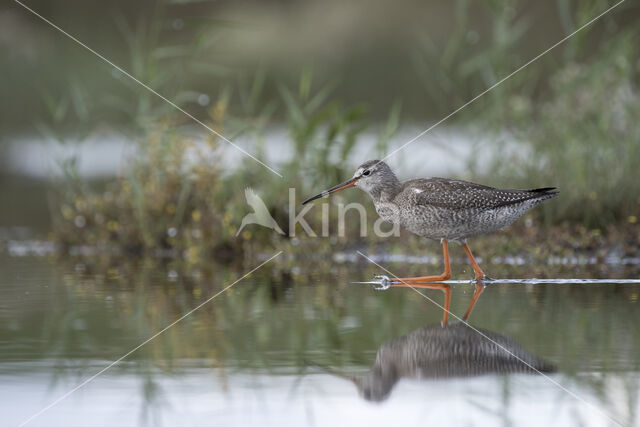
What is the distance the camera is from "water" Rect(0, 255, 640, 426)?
14.6 feet

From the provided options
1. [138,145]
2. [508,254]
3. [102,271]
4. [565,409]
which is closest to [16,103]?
[138,145]

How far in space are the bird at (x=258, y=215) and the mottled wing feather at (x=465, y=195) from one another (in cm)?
259

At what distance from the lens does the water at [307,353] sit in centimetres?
445

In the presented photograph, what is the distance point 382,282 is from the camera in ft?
28.0

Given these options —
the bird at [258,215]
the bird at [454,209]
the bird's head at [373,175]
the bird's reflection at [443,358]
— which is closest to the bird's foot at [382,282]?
the bird at [454,209]

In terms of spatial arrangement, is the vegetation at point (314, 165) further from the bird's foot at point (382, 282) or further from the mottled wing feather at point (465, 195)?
the mottled wing feather at point (465, 195)

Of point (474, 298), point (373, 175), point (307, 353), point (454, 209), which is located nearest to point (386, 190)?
point (373, 175)

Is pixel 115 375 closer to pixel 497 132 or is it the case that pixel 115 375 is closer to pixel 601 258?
pixel 601 258

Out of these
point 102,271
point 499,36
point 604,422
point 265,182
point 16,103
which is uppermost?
point 16,103

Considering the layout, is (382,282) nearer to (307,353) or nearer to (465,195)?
(465,195)

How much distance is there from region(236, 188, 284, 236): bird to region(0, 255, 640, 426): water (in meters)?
2.12

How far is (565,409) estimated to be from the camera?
4395 millimetres

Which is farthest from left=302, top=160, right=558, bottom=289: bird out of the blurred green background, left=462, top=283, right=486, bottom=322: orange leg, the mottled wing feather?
the blurred green background

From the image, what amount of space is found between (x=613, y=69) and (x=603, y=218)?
12.0ft
